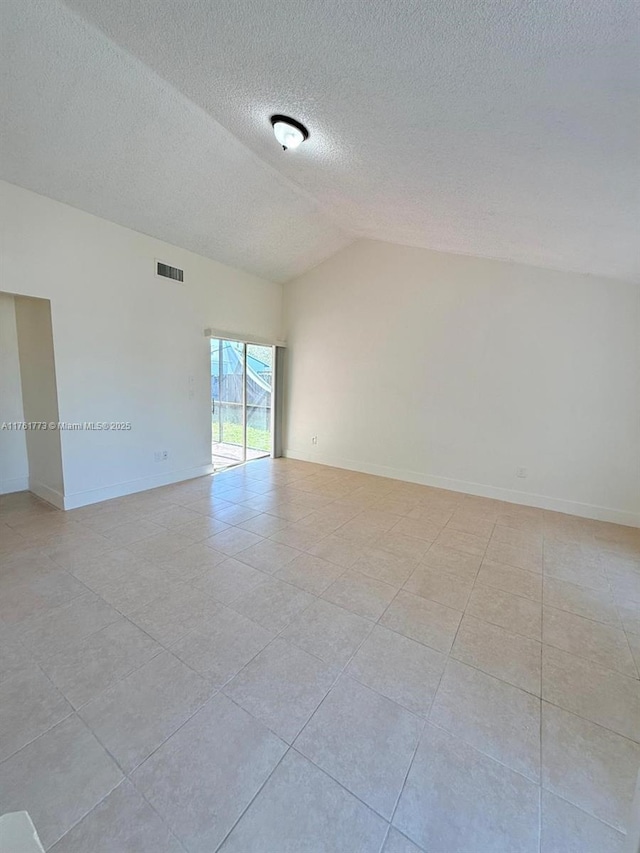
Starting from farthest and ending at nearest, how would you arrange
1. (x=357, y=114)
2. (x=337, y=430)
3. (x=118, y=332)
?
(x=337, y=430) → (x=118, y=332) → (x=357, y=114)

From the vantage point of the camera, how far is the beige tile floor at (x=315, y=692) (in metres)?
1.16

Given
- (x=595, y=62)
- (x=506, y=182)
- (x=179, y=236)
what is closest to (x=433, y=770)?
(x=595, y=62)

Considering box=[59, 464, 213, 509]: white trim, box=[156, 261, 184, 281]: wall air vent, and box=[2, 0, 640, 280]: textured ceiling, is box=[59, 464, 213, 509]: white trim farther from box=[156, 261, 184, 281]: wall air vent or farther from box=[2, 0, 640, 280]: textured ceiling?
box=[2, 0, 640, 280]: textured ceiling

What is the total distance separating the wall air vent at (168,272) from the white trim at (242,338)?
2.34 feet

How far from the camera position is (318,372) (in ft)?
18.9

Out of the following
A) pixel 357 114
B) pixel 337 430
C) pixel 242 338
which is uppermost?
pixel 357 114

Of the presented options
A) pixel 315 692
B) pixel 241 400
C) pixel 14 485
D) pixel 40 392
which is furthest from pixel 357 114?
pixel 14 485

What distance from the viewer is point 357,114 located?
195cm

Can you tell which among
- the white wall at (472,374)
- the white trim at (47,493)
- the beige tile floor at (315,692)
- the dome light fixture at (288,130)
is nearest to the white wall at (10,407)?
the white trim at (47,493)

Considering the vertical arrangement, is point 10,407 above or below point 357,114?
below

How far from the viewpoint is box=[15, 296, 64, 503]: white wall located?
11.4ft

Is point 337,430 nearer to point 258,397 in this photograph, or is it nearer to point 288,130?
point 258,397

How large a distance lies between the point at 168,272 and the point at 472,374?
3.96 m

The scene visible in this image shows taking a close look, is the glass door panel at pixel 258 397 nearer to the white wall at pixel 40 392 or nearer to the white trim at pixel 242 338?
the white trim at pixel 242 338
